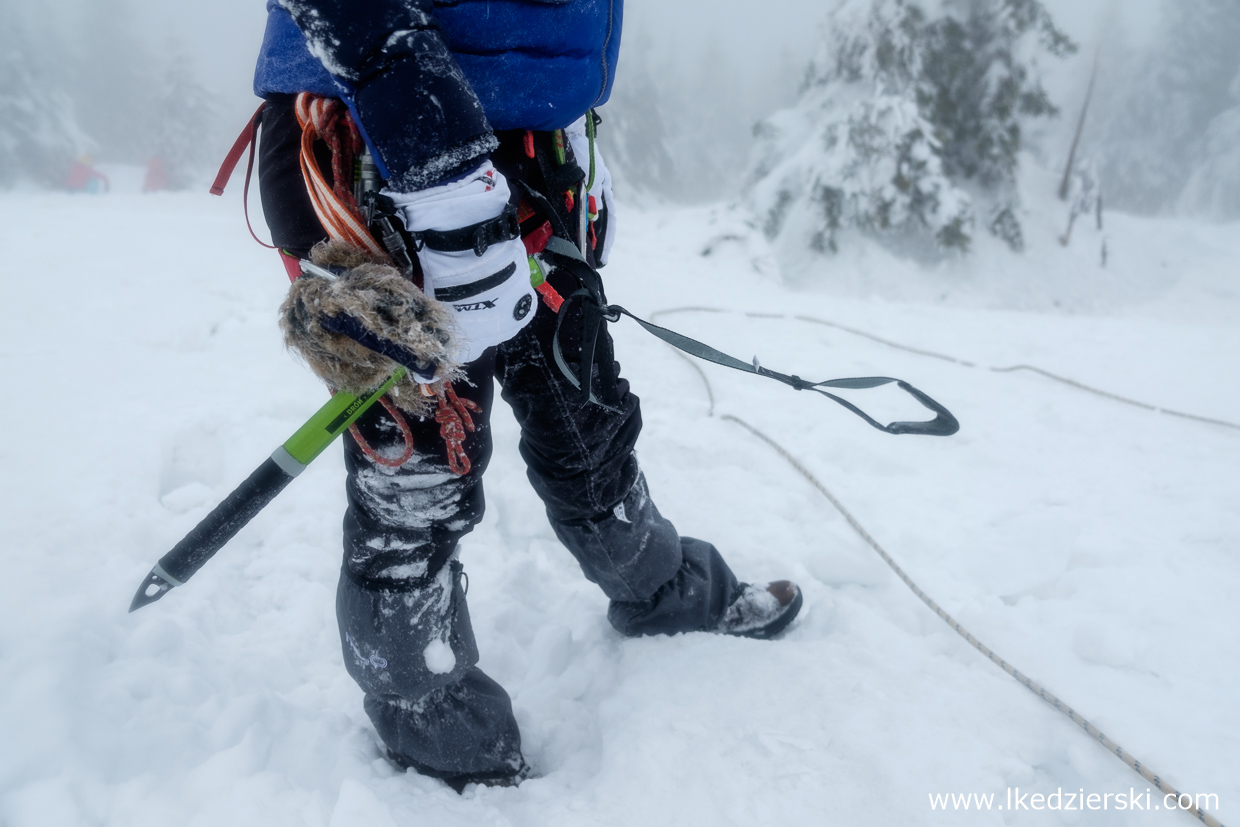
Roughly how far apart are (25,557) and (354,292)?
1.27 metres

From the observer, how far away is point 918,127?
11.5m

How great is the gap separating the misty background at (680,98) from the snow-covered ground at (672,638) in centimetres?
1380

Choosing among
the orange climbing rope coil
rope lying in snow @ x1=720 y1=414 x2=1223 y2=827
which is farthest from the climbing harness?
rope lying in snow @ x1=720 y1=414 x2=1223 y2=827

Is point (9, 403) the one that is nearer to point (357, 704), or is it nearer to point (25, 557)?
point (25, 557)

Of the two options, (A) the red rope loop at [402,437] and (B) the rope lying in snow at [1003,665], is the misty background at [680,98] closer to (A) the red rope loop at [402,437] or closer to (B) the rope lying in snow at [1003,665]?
(B) the rope lying in snow at [1003,665]

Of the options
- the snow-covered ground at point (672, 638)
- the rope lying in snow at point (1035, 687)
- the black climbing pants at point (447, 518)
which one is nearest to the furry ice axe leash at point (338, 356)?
the black climbing pants at point (447, 518)

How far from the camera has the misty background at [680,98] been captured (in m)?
21.3

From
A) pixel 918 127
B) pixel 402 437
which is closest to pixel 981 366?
pixel 402 437

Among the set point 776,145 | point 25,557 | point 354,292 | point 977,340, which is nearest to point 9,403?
point 25,557

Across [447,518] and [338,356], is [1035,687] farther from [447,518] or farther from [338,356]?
[338,356]

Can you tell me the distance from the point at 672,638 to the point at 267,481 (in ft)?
3.51

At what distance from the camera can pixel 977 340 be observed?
14.7 feet

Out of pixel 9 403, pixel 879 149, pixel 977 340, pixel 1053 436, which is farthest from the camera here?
pixel 879 149

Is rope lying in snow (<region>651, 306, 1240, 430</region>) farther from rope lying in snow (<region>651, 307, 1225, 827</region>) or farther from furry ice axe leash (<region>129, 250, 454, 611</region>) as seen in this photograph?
furry ice axe leash (<region>129, 250, 454, 611</region>)
